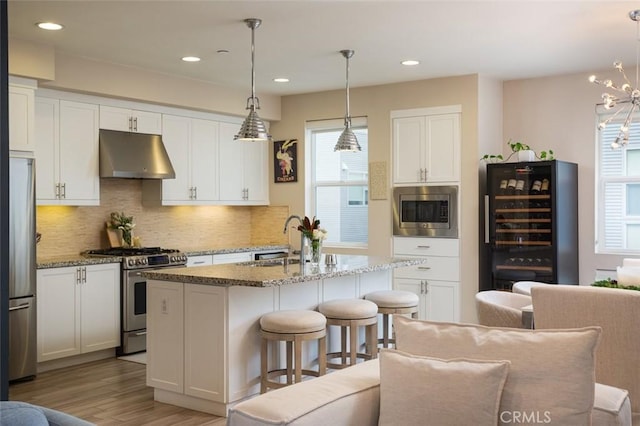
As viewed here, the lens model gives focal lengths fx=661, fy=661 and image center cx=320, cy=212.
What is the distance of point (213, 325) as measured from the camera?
4.16m

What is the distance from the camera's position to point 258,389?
4.41m

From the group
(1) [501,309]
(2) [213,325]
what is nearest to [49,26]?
(2) [213,325]

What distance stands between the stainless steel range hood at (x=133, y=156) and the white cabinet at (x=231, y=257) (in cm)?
94

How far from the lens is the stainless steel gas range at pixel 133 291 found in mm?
5863

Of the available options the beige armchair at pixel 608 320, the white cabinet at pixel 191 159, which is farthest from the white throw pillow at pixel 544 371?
the white cabinet at pixel 191 159

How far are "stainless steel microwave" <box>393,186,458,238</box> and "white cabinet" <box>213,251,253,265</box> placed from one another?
5.22ft

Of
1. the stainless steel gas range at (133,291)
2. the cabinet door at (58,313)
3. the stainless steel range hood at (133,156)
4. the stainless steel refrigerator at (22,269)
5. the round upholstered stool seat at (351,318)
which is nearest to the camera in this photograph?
the round upholstered stool seat at (351,318)

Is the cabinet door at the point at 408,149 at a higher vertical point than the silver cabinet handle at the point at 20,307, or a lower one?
higher

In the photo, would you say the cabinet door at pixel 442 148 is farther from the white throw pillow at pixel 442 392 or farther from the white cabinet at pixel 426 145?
the white throw pillow at pixel 442 392

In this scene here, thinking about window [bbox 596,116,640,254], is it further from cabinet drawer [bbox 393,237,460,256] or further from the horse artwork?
the horse artwork

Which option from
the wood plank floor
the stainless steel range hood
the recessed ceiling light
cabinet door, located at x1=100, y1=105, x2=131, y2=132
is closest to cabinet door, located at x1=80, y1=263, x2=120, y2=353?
the wood plank floor

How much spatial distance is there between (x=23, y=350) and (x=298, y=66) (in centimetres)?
332

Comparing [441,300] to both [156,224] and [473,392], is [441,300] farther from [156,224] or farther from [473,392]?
[473,392]

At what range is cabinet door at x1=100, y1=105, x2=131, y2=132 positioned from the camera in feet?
19.8
